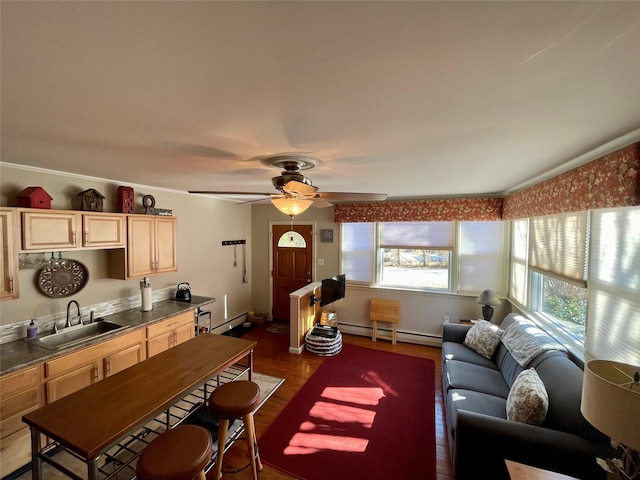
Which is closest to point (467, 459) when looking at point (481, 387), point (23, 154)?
point (481, 387)

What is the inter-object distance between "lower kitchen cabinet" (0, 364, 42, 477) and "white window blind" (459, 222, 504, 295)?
16.7ft

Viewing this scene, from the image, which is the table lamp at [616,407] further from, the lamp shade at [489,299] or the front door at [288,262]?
the front door at [288,262]

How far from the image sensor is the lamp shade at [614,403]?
1.12 meters

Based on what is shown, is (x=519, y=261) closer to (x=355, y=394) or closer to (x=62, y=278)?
(x=355, y=394)

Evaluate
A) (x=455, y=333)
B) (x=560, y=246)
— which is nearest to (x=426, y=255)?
(x=455, y=333)

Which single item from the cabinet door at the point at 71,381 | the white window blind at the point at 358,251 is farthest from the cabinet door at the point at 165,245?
the white window blind at the point at 358,251

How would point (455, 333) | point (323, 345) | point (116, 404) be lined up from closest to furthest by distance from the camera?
1. point (116, 404)
2. point (455, 333)
3. point (323, 345)

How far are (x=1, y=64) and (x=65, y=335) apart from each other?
9.08 ft

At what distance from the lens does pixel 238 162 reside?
2072 millimetres

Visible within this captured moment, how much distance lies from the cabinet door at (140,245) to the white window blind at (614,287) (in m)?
4.33

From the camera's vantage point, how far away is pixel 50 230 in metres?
2.37

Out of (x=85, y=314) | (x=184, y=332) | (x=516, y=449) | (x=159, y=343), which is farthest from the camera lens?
(x=184, y=332)

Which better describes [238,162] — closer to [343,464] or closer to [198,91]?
[198,91]

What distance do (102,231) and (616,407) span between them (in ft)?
13.0
